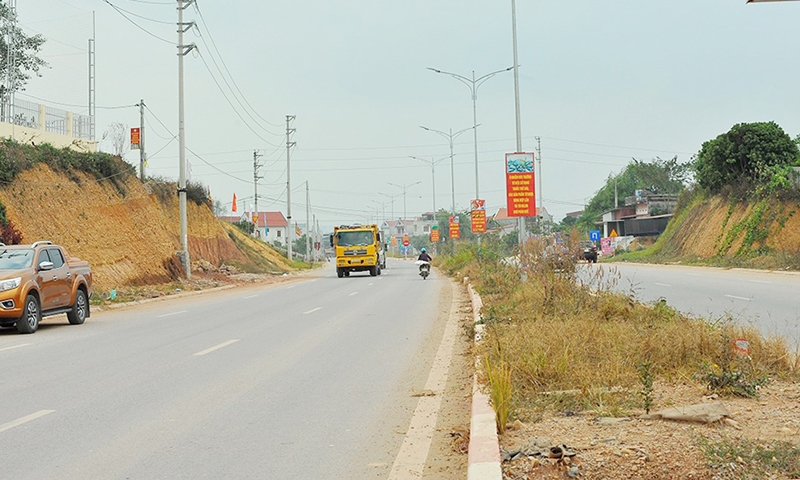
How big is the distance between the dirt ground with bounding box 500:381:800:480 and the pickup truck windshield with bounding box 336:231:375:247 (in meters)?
44.3

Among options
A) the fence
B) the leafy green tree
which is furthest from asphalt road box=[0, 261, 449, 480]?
the leafy green tree

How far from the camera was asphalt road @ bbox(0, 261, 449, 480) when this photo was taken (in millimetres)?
6949

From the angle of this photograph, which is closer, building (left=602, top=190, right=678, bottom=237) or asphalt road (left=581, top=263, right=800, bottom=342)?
asphalt road (left=581, top=263, right=800, bottom=342)

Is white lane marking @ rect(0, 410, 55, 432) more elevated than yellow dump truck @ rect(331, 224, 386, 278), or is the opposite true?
yellow dump truck @ rect(331, 224, 386, 278)

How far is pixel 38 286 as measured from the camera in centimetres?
1817

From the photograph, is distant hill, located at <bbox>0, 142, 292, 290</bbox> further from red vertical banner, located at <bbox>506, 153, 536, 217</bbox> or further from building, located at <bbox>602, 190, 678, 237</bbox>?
building, located at <bbox>602, 190, 678, 237</bbox>

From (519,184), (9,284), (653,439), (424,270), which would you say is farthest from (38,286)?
(424,270)

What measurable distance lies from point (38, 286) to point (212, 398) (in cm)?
998

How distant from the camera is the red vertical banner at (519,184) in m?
26.0

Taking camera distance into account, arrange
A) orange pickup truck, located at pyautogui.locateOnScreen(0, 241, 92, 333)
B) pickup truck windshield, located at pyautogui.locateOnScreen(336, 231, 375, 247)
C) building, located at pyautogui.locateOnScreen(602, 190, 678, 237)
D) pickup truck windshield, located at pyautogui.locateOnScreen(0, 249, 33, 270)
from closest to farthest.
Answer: orange pickup truck, located at pyautogui.locateOnScreen(0, 241, 92, 333)
pickup truck windshield, located at pyautogui.locateOnScreen(0, 249, 33, 270)
pickup truck windshield, located at pyautogui.locateOnScreen(336, 231, 375, 247)
building, located at pyautogui.locateOnScreen(602, 190, 678, 237)

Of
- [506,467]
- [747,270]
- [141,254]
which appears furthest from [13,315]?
[747,270]

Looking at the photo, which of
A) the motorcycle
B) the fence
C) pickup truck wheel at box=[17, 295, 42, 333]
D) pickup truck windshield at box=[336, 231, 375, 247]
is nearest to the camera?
pickup truck wheel at box=[17, 295, 42, 333]

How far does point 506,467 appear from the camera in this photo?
241 inches

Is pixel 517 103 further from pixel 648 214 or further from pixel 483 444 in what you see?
pixel 648 214
